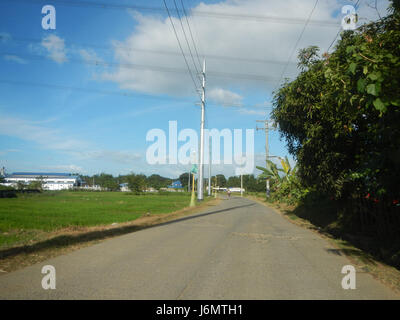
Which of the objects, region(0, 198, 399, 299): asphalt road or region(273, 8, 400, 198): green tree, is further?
region(273, 8, 400, 198): green tree

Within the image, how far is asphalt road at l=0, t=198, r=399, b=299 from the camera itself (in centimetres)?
474

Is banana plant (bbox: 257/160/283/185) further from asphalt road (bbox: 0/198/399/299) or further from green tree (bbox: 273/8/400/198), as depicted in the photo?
asphalt road (bbox: 0/198/399/299)

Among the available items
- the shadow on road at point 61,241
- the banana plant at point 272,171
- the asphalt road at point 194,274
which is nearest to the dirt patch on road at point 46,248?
the shadow on road at point 61,241

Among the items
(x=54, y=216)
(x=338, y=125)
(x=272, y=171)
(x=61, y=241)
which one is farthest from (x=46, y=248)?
(x=272, y=171)

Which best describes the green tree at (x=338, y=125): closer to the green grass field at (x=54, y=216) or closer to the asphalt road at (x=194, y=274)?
the asphalt road at (x=194, y=274)

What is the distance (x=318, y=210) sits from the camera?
68.1ft

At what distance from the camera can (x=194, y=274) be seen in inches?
230

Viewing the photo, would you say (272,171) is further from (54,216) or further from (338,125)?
(54,216)

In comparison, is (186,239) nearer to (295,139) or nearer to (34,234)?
(34,234)

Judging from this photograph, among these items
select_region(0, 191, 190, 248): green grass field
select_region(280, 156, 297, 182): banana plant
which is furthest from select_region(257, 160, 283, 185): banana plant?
select_region(0, 191, 190, 248): green grass field

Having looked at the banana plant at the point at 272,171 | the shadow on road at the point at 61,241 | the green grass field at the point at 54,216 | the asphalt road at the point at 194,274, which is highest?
the banana plant at the point at 272,171

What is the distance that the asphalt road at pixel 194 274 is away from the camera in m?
4.74

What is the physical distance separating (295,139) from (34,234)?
41.3 ft
